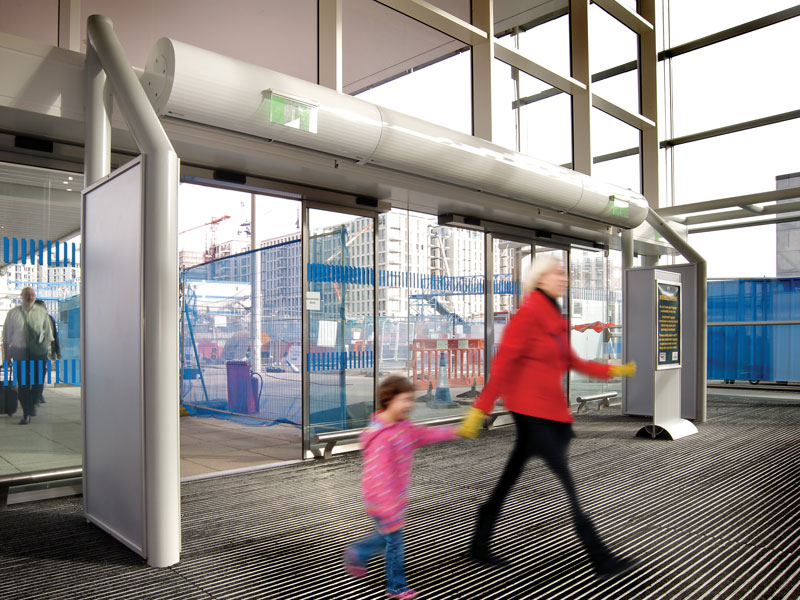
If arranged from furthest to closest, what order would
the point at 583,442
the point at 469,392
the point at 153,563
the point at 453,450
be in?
the point at 469,392, the point at 583,442, the point at 453,450, the point at 153,563

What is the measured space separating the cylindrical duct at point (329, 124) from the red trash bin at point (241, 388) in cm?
494

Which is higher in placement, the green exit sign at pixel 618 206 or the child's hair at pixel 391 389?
the green exit sign at pixel 618 206

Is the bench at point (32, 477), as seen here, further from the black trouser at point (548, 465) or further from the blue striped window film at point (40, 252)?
the black trouser at point (548, 465)

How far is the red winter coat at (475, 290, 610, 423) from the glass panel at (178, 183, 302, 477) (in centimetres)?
446

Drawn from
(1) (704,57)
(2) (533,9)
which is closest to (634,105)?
(1) (704,57)

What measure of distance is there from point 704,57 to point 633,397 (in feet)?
20.9

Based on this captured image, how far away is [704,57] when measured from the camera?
1120 centimetres

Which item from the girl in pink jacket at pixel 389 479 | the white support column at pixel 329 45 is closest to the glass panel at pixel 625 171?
the white support column at pixel 329 45

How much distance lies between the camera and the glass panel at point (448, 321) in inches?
303

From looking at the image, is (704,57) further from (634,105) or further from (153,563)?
(153,563)

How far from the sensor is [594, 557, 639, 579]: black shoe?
306 cm

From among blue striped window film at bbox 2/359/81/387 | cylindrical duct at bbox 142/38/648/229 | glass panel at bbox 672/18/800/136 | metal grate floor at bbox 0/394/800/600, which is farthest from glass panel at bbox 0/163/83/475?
glass panel at bbox 672/18/800/136

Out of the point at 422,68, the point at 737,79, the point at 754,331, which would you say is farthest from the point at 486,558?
the point at 754,331

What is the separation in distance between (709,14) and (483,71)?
606cm
